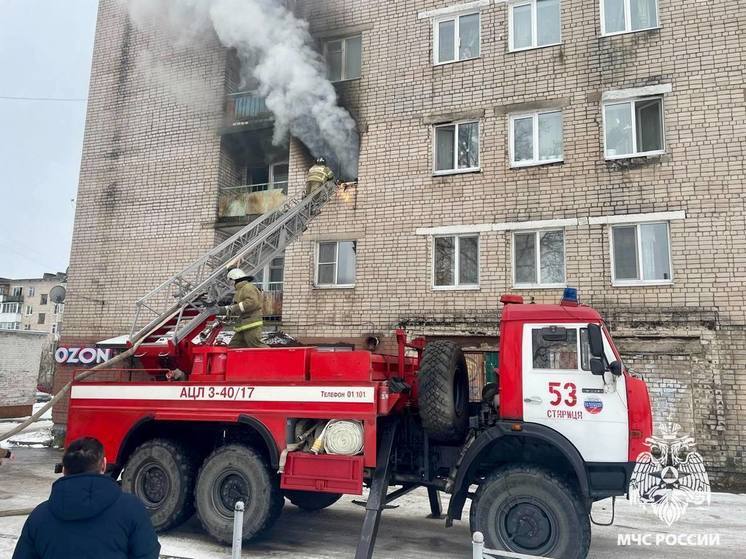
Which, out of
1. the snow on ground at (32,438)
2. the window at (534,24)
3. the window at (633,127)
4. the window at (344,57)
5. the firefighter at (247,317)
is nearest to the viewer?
the firefighter at (247,317)

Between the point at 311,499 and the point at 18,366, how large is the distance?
12.5m

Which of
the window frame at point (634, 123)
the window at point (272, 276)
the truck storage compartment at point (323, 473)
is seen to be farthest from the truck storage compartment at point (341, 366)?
the window at point (272, 276)

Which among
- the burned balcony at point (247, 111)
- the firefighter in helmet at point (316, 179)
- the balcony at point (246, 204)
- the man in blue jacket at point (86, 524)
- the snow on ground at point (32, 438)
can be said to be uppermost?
the burned balcony at point (247, 111)

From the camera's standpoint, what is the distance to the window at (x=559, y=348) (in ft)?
18.9

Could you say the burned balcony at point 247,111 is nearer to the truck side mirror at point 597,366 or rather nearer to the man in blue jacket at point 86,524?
the truck side mirror at point 597,366

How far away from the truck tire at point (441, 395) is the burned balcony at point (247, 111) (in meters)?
10.7

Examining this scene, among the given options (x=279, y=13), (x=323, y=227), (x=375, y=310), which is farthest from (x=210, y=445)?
(x=279, y=13)

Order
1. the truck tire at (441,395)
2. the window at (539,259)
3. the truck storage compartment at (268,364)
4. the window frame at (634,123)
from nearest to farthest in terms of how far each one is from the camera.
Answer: the truck tire at (441,395) → the truck storage compartment at (268,364) → the window frame at (634,123) → the window at (539,259)

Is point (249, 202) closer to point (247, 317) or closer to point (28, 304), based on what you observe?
point (247, 317)

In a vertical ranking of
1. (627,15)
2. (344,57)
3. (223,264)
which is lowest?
(223,264)

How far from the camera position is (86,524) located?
2.59 meters

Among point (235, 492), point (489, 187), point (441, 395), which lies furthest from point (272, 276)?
point (441, 395)

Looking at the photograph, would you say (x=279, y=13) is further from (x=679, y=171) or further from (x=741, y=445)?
(x=741, y=445)

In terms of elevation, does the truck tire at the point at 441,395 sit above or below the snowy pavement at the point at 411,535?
above
